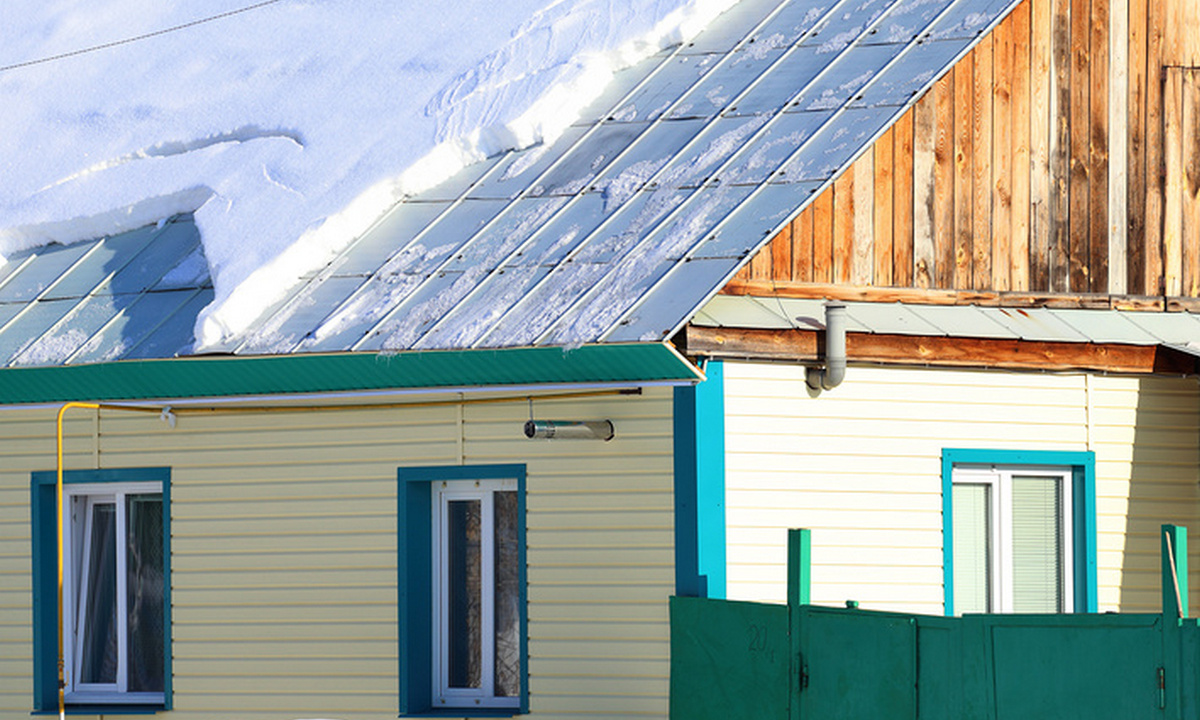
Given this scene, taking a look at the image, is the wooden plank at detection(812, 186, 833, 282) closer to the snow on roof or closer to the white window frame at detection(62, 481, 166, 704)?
the snow on roof

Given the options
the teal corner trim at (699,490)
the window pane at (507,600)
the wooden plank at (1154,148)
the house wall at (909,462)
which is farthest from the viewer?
the wooden plank at (1154,148)

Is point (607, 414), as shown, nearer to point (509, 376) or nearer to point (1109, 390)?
point (509, 376)

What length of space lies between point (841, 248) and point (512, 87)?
9.33 feet

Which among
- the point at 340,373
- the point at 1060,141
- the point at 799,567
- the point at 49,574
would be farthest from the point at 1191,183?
the point at 49,574

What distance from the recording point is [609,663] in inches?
388

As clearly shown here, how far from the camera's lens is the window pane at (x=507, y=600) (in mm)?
10492

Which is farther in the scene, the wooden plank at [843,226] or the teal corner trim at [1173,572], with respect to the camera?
the wooden plank at [843,226]

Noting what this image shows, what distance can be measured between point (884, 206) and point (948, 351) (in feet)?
3.15

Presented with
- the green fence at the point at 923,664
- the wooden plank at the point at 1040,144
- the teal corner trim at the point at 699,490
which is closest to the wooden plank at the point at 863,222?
the wooden plank at the point at 1040,144

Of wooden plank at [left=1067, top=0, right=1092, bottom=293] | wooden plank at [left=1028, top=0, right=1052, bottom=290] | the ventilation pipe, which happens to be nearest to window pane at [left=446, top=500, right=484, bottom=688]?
the ventilation pipe

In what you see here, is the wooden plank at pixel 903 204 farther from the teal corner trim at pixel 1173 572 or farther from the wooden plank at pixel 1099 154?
the teal corner trim at pixel 1173 572

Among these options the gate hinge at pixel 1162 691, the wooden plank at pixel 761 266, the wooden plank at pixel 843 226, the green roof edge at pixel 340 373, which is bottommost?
the gate hinge at pixel 1162 691

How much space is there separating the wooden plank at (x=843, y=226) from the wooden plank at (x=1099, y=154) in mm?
1928

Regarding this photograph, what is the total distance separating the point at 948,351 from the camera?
10.6 metres
